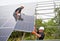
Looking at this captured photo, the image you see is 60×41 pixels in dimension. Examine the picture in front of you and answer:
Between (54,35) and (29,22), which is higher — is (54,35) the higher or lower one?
the lower one

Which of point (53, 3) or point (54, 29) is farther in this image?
point (53, 3)

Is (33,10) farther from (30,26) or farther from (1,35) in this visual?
(1,35)

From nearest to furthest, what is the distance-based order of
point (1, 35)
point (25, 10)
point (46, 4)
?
point (1, 35)
point (25, 10)
point (46, 4)

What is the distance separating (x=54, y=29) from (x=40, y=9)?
271 centimetres

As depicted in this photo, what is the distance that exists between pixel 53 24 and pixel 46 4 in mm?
2671

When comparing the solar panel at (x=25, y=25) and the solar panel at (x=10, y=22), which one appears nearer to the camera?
the solar panel at (x=10, y=22)

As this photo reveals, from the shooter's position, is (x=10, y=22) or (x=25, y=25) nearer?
(x=25, y=25)

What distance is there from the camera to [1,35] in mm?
6566

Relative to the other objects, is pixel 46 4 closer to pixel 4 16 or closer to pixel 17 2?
pixel 17 2

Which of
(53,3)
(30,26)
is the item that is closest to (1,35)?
(30,26)

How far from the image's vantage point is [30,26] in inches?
287

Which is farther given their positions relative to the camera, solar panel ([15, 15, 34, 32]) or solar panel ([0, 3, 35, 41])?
solar panel ([15, 15, 34, 32])

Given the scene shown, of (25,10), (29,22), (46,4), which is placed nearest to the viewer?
(29,22)

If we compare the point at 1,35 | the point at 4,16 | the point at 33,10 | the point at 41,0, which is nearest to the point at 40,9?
the point at 33,10
